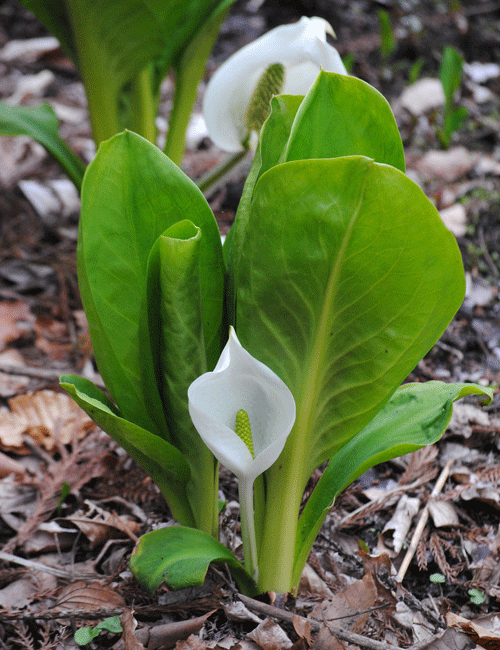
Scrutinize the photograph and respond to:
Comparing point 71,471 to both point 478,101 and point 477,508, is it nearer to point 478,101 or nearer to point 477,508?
point 477,508

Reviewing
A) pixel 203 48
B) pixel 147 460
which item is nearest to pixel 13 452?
pixel 147 460

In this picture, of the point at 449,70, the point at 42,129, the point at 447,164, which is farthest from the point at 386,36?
the point at 42,129

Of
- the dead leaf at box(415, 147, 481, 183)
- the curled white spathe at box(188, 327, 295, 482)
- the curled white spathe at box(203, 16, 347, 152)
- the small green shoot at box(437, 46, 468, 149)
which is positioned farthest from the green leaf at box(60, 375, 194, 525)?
the small green shoot at box(437, 46, 468, 149)

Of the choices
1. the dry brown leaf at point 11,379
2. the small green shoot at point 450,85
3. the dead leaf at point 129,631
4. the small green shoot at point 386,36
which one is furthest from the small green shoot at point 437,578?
the small green shoot at point 386,36

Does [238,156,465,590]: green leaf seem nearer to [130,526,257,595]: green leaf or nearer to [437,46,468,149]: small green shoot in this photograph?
[130,526,257,595]: green leaf

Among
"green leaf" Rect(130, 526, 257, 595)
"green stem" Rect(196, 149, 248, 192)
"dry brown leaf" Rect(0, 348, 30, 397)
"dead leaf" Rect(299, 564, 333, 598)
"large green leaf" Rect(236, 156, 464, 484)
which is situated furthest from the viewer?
"green stem" Rect(196, 149, 248, 192)

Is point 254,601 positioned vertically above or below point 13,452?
above

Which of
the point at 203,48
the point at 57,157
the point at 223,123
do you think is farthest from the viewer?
the point at 203,48
